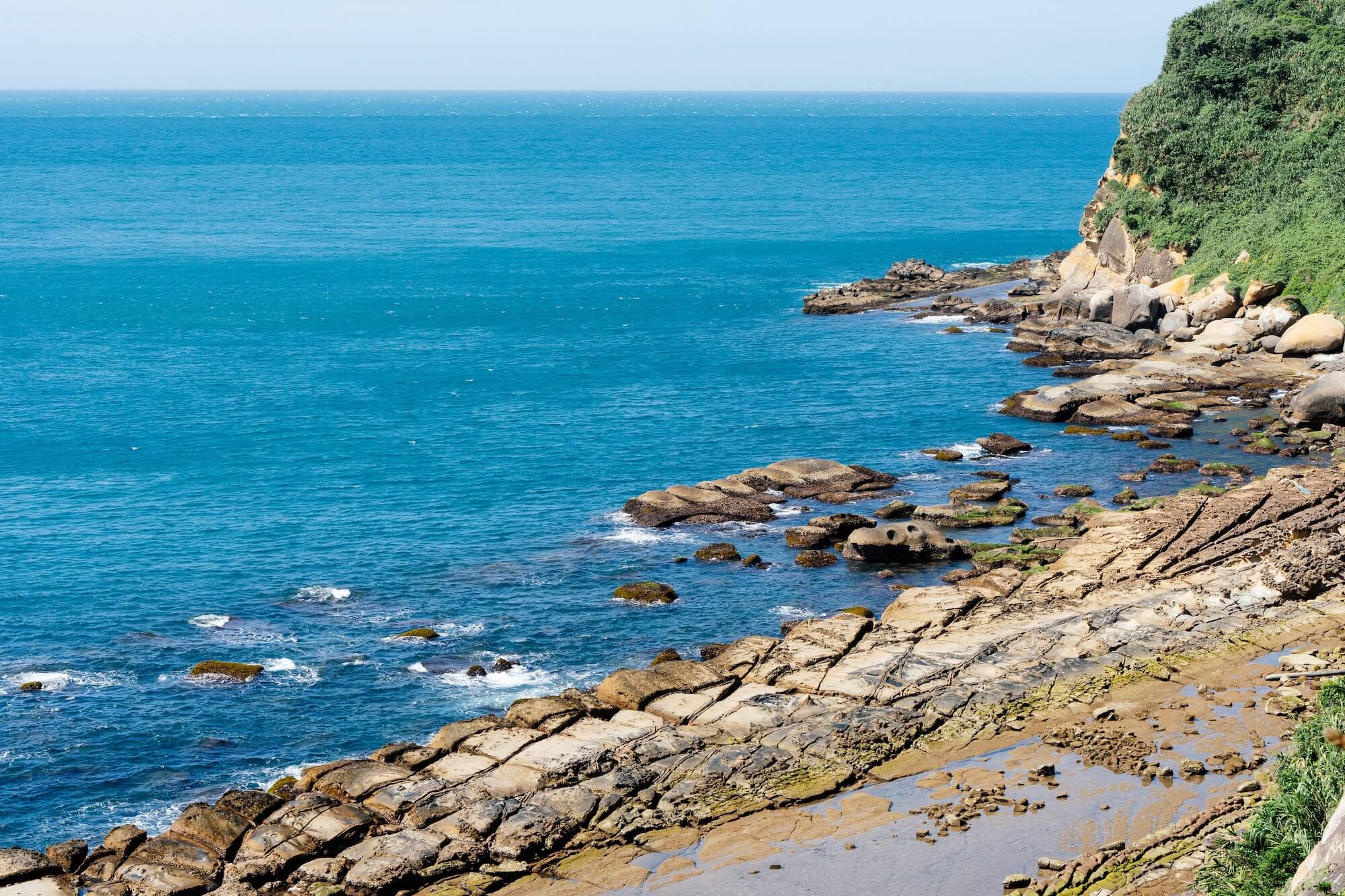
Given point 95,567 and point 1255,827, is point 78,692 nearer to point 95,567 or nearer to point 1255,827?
point 95,567

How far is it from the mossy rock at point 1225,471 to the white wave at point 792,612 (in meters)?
→ 30.1

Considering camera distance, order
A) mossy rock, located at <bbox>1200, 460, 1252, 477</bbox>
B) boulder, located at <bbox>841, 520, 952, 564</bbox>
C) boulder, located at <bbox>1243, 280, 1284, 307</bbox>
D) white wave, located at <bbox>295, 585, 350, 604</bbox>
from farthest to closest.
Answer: boulder, located at <bbox>1243, 280, 1284, 307</bbox> < mossy rock, located at <bbox>1200, 460, 1252, 477</bbox> < boulder, located at <bbox>841, 520, 952, 564</bbox> < white wave, located at <bbox>295, 585, 350, 604</bbox>

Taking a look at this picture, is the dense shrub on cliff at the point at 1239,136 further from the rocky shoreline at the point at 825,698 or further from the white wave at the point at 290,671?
the white wave at the point at 290,671

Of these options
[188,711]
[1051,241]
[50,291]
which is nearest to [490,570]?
[188,711]

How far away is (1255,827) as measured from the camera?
117ft

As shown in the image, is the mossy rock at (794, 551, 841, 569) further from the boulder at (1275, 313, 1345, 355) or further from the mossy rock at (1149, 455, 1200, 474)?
the boulder at (1275, 313, 1345, 355)

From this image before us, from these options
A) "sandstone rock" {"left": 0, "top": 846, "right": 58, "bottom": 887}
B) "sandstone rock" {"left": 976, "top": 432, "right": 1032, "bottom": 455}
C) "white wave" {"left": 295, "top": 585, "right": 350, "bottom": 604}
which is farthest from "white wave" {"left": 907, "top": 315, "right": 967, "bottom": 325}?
"sandstone rock" {"left": 0, "top": 846, "right": 58, "bottom": 887}

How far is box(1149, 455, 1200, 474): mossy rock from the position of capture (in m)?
84.1

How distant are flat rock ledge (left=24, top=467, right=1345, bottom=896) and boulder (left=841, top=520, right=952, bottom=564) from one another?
6291 mm

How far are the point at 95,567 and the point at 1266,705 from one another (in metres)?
56.5

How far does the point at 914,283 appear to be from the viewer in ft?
498

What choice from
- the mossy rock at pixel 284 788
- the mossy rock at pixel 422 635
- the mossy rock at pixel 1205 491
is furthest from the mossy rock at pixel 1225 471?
the mossy rock at pixel 284 788

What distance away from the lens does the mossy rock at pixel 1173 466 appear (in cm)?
8406

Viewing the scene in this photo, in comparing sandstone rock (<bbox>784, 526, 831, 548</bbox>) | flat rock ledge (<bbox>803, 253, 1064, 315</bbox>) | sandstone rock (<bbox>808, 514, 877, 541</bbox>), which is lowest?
sandstone rock (<bbox>784, 526, 831, 548</bbox>)
